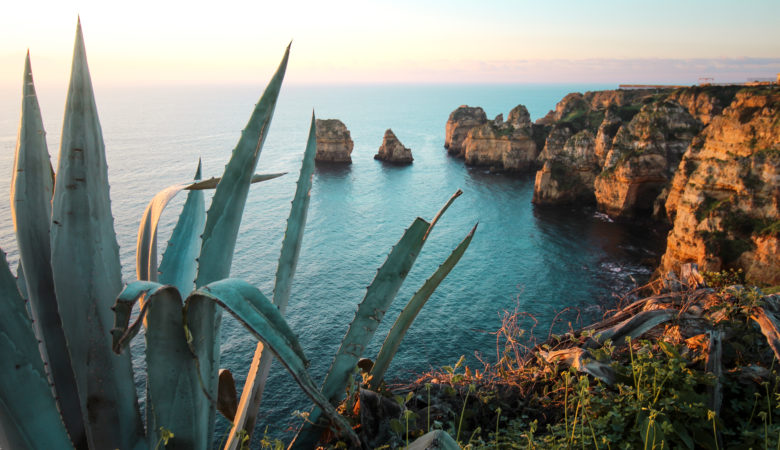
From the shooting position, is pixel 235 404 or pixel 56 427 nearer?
pixel 56 427

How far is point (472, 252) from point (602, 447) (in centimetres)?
3656

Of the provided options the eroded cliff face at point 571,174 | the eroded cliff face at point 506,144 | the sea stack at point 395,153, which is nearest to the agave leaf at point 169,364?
the eroded cliff face at point 571,174

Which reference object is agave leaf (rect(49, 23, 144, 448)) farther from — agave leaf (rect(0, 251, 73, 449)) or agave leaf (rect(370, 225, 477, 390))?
agave leaf (rect(370, 225, 477, 390))

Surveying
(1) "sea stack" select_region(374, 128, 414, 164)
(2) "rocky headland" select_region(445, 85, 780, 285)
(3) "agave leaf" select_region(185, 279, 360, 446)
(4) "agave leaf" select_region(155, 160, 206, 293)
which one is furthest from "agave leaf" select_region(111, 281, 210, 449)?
(1) "sea stack" select_region(374, 128, 414, 164)

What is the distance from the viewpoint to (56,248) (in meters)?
2.80

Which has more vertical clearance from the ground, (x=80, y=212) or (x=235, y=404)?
(x=80, y=212)

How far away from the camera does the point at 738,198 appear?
29734 mm

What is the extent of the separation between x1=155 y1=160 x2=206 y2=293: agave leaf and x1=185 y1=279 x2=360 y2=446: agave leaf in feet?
5.05

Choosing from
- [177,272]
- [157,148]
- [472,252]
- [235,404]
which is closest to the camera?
[177,272]

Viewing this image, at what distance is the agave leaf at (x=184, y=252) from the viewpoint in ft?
11.9

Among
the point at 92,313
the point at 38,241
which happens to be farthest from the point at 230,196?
the point at 38,241

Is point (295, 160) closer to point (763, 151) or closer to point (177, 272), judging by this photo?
point (763, 151)

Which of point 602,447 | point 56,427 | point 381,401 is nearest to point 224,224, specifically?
point 56,427

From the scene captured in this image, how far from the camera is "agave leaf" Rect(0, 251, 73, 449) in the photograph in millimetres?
2465
